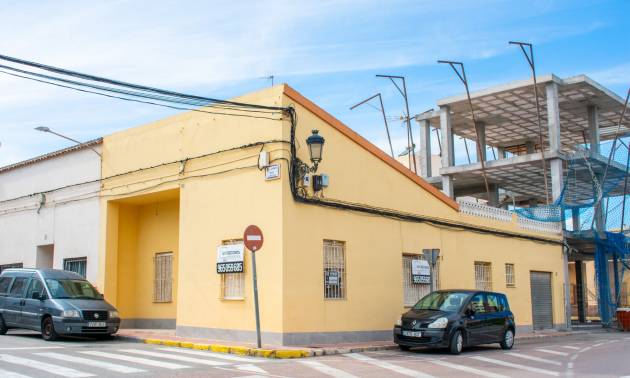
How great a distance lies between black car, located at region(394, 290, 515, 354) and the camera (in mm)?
14797

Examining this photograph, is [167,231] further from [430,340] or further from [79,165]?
Result: [430,340]

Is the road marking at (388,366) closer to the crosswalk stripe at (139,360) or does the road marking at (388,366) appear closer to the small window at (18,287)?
the crosswalk stripe at (139,360)

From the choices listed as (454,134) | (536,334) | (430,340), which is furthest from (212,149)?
(454,134)

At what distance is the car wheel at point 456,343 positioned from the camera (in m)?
14.8

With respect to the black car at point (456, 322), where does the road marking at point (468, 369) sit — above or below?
below

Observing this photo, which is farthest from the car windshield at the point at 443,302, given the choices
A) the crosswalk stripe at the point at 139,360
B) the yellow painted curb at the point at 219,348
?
the crosswalk stripe at the point at 139,360

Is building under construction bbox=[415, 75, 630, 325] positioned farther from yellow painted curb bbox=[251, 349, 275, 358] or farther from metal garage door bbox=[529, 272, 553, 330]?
yellow painted curb bbox=[251, 349, 275, 358]

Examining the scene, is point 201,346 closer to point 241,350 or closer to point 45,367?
point 241,350

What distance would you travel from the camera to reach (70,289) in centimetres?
1666

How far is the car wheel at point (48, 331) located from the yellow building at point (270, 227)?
306 cm

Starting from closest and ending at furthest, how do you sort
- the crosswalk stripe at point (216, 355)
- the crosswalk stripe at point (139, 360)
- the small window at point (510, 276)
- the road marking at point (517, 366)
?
1. the crosswalk stripe at point (139, 360)
2. the road marking at point (517, 366)
3. the crosswalk stripe at point (216, 355)
4. the small window at point (510, 276)

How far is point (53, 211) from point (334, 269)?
10752mm

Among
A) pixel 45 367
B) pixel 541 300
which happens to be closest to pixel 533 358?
pixel 45 367

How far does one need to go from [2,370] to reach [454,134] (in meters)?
31.4
